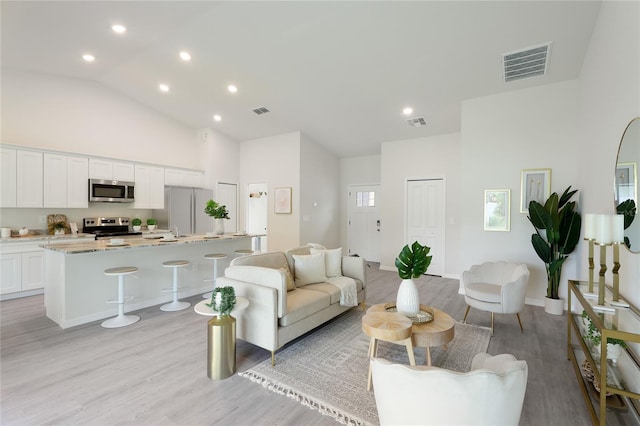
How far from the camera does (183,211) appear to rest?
6.39 meters

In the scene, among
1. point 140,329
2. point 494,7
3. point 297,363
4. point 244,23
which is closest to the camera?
point 297,363

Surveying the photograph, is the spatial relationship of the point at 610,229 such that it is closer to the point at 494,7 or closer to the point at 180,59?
the point at 494,7

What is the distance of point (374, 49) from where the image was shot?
3.68 metres

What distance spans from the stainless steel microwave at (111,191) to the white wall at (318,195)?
3.47 m

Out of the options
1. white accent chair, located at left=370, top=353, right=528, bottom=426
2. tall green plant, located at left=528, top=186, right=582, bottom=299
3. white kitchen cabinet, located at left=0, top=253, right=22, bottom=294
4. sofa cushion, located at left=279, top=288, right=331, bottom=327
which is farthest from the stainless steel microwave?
tall green plant, located at left=528, top=186, right=582, bottom=299

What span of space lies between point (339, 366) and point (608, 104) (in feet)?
11.7

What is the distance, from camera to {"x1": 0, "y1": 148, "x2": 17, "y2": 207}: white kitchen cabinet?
429cm

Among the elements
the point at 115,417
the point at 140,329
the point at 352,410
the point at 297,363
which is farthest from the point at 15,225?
the point at 352,410

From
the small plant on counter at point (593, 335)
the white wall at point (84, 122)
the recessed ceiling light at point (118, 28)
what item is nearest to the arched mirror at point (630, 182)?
the small plant on counter at point (593, 335)

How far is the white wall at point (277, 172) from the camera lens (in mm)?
6543

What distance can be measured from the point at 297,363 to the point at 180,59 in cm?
466

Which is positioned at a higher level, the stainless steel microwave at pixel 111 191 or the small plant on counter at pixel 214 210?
the stainless steel microwave at pixel 111 191

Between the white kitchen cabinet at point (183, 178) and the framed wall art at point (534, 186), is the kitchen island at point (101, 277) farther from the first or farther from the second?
the framed wall art at point (534, 186)

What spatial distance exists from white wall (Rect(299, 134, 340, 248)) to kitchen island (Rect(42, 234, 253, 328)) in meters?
2.85
